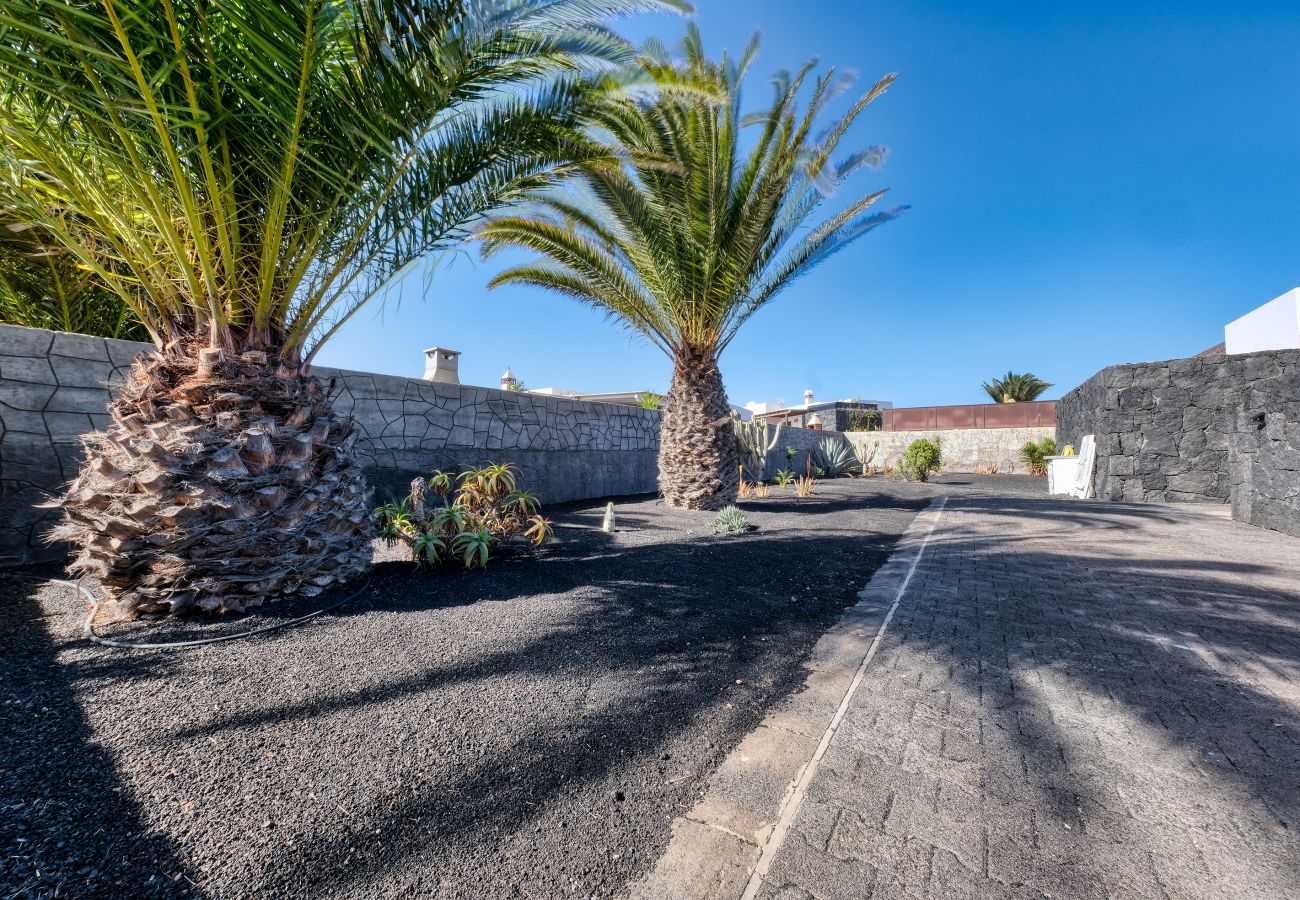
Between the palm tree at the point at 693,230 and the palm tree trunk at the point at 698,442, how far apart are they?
2 centimetres

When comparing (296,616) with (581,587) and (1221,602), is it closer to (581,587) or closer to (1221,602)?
(581,587)

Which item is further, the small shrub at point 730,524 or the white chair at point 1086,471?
the white chair at point 1086,471

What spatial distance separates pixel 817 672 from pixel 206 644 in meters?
2.85

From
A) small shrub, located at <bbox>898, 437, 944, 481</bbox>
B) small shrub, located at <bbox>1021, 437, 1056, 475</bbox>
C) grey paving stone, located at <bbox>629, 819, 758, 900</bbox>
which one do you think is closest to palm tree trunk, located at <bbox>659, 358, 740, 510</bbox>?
grey paving stone, located at <bbox>629, 819, 758, 900</bbox>

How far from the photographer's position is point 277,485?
2.89 metres

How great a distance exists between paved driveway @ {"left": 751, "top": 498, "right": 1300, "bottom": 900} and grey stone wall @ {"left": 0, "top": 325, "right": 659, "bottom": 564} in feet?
15.3

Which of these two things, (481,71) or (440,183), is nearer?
(481,71)

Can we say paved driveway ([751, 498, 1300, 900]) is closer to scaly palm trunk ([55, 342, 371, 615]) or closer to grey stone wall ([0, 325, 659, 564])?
scaly palm trunk ([55, 342, 371, 615])

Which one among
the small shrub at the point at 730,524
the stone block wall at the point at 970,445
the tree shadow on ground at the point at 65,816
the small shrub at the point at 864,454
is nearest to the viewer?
the tree shadow on ground at the point at 65,816

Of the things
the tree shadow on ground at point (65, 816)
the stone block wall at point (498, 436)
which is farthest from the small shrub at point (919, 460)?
the tree shadow on ground at point (65, 816)

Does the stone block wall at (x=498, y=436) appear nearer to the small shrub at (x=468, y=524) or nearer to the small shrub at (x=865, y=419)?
the small shrub at (x=468, y=524)

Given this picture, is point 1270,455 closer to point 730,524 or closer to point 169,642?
point 730,524

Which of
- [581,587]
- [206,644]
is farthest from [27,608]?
[581,587]

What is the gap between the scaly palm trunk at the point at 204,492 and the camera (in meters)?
2.62
